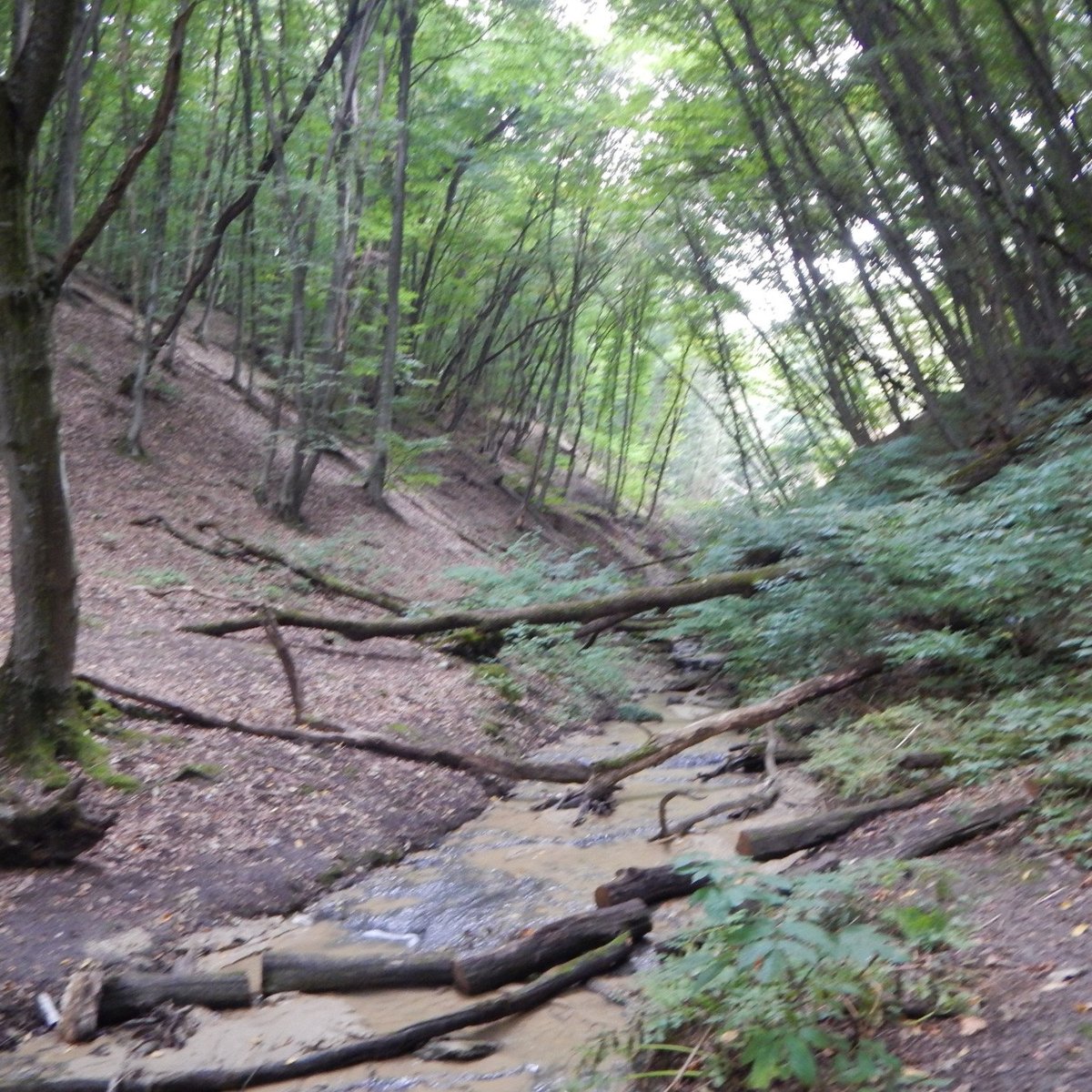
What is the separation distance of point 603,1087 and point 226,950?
2683 millimetres

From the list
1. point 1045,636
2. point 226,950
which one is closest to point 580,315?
point 1045,636

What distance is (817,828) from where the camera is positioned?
613 centimetres

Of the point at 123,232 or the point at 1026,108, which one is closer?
the point at 1026,108

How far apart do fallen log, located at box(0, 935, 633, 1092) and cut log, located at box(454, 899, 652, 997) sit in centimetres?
13

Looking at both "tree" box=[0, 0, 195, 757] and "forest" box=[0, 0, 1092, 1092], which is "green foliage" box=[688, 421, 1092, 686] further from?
"tree" box=[0, 0, 195, 757]

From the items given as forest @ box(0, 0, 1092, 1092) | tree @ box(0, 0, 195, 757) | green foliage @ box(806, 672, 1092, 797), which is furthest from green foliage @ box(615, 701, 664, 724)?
tree @ box(0, 0, 195, 757)

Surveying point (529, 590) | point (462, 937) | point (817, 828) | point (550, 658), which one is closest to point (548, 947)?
point (462, 937)

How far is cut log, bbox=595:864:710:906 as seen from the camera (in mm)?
5520

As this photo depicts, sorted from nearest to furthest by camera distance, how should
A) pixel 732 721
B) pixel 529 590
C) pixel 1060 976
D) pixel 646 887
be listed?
1. pixel 1060 976
2. pixel 646 887
3. pixel 732 721
4. pixel 529 590

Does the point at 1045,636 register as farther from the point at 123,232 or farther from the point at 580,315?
the point at 580,315

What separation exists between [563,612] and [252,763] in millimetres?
4925

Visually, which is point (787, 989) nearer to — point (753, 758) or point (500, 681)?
point (753, 758)

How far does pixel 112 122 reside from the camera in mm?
18172

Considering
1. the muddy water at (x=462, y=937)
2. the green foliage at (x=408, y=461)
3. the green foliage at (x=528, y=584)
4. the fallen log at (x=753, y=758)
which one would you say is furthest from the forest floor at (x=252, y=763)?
the fallen log at (x=753, y=758)
